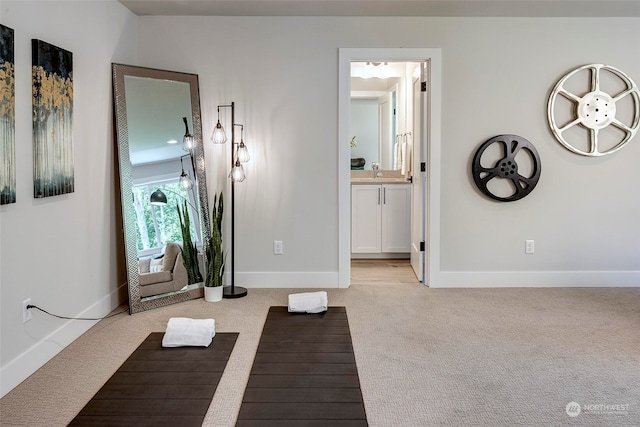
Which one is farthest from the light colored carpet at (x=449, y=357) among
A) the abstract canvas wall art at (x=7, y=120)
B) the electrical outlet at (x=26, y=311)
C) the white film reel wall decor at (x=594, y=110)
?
the white film reel wall decor at (x=594, y=110)

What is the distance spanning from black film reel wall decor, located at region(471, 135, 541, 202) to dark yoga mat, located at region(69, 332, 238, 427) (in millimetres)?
2479

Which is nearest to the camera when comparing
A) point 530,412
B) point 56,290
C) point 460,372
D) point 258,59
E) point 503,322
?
point 530,412

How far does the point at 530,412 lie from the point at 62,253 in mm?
2560

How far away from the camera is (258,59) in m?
4.21

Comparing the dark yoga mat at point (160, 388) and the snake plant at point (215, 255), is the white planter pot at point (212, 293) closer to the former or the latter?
the snake plant at point (215, 255)

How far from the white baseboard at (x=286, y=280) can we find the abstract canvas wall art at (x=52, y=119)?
1739 mm

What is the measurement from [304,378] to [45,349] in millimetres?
1411

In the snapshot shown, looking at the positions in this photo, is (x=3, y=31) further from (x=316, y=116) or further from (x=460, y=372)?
(x=460, y=372)

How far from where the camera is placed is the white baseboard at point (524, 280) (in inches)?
171

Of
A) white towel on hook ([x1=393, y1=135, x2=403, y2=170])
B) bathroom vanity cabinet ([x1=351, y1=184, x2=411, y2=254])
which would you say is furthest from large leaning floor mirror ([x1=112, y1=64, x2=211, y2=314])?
white towel on hook ([x1=393, y1=135, x2=403, y2=170])

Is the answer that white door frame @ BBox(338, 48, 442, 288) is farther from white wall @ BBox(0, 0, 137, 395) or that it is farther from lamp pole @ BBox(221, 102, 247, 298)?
white wall @ BBox(0, 0, 137, 395)

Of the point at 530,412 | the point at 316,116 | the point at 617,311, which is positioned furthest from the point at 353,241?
the point at 530,412

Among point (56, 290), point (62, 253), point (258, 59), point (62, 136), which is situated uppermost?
point (258, 59)

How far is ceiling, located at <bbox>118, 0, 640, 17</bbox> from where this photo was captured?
381 cm
